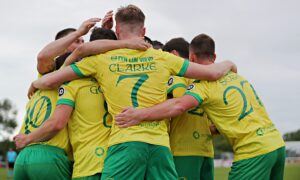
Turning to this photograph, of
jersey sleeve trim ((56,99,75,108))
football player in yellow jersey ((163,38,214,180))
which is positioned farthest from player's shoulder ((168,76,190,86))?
jersey sleeve trim ((56,99,75,108))

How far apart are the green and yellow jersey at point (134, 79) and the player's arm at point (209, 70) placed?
4.0 inches

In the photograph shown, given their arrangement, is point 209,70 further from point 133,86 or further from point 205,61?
point 133,86

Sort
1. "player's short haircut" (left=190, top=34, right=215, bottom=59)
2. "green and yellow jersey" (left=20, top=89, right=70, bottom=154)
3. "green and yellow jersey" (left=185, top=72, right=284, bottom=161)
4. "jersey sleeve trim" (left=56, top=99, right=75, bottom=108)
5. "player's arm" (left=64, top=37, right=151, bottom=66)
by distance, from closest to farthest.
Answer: "player's arm" (left=64, top=37, right=151, bottom=66) < "jersey sleeve trim" (left=56, top=99, right=75, bottom=108) < "green and yellow jersey" (left=20, top=89, right=70, bottom=154) < "green and yellow jersey" (left=185, top=72, right=284, bottom=161) < "player's short haircut" (left=190, top=34, right=215, bottom=59)

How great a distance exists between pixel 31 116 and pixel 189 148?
83.1 inches

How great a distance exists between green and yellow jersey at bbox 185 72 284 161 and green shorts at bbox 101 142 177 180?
101 centimetres

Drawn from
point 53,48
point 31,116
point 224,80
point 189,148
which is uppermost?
point 53,48

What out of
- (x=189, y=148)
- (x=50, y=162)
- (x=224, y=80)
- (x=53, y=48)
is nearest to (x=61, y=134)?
(x=50, y=162)

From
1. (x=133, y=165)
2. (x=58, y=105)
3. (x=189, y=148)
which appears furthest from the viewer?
(x=189, y=148)

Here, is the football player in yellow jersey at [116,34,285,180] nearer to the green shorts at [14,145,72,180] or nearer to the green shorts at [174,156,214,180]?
the green shorts at [174,156,214,180]

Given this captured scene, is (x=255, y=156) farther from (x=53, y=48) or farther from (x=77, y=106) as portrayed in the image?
(x=53, y=48)

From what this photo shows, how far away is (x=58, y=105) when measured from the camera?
5984 millimetres

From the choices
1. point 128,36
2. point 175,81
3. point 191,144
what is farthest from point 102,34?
point 191,144

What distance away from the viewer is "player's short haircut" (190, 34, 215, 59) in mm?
6835

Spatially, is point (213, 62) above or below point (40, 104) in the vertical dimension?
above
